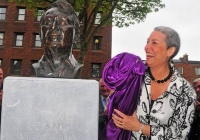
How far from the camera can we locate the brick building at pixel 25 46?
24344 millimetres

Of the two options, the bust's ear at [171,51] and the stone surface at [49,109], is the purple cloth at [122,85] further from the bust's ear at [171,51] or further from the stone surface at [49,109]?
the bust's ear at [171,51]

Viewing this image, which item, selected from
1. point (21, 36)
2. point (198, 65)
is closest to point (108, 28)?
point (21, 36)

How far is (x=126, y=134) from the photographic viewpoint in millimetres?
2363

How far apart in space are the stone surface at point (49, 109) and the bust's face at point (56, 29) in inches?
23.7

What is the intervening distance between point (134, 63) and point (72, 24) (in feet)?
2.78

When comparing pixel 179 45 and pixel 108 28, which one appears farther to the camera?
pixel 108 28

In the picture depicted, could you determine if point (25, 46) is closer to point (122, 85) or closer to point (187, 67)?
point (187, 67)

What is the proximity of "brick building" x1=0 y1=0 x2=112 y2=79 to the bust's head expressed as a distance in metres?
20.9

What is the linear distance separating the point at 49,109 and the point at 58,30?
85cm

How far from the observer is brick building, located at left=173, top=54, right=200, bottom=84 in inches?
1501

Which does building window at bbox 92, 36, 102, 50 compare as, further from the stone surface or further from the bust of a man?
the stone surface

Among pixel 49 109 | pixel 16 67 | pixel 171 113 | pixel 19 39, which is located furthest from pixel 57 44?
pixel 19 39

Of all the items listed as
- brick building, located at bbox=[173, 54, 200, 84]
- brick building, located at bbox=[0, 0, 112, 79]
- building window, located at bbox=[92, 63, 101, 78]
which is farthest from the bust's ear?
brick building, located at bbox=[173, 54, 200, 84]

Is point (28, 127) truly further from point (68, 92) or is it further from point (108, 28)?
point (108, 28)
